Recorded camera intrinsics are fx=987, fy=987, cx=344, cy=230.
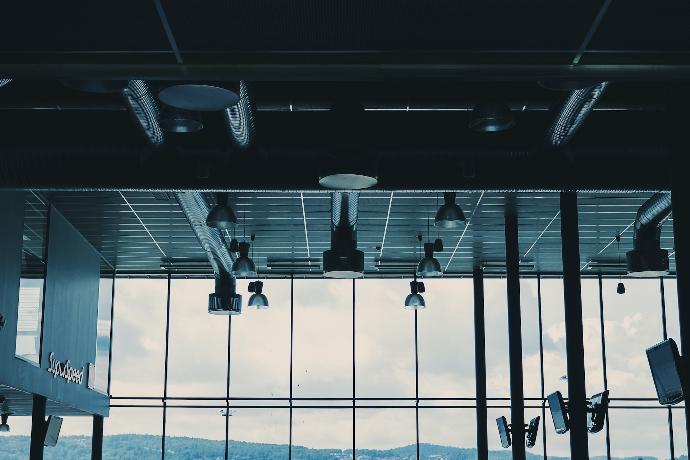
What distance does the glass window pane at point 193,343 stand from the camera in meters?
19.8

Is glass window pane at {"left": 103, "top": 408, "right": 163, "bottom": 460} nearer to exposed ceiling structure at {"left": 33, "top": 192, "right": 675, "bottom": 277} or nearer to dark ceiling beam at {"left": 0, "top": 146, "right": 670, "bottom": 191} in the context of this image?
exposed ceiling structure at {"left": 33, "top": 192, "right": 675, "bottom": 277}

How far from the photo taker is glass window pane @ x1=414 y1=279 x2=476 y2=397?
64.7 feet

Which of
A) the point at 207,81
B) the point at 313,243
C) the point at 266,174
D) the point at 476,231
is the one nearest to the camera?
the point at 207,81

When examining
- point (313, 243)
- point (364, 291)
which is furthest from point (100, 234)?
point (364, 291)

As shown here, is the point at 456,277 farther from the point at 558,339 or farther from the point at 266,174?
the point at 266,174

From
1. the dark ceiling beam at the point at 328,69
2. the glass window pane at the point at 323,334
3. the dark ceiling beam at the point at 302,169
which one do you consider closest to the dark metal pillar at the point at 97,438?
the glass window pane at the point at 323,334

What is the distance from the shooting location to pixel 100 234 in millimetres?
16328

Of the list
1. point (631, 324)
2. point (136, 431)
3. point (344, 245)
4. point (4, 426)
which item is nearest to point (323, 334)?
point (136, 431)

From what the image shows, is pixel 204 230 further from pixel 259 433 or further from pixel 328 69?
pixel 328 69

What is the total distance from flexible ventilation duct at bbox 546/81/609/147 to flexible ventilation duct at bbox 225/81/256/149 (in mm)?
2636

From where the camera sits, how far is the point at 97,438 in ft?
61.7

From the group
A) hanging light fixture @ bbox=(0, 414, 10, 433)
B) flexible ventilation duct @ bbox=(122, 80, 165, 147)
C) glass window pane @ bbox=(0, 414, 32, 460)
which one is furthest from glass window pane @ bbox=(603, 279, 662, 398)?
flexible ventilation duct @ bbox=(122, 80, 165, 147)

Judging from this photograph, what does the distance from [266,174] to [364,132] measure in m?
1.58

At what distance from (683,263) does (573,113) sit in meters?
2.07
